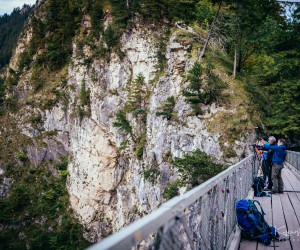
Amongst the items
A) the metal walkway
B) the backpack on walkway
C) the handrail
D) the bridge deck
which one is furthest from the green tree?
the metal walkway

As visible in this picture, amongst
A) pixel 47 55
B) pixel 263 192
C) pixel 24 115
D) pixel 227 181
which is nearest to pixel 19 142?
pixel 24 115

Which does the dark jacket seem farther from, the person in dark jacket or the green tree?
the green tree

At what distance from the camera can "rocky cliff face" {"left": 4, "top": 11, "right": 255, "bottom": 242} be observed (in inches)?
739

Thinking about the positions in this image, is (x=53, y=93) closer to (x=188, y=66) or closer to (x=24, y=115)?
(x=24, y=115)

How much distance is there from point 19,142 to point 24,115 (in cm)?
385

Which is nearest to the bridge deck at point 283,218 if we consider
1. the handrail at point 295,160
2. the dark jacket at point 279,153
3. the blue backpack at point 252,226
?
the blue backpack at point 252,226

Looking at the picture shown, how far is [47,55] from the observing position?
1497 inches

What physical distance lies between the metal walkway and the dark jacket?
Answer: 67.7 inches

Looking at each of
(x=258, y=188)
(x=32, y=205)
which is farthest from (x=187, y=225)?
(x=32, y=205)

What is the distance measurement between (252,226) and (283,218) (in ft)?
6.12

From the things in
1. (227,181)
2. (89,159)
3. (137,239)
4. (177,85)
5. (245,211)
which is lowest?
(89,159)

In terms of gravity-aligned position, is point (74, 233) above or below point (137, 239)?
below

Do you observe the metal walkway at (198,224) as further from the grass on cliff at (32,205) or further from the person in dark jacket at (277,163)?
Result: the grass on cliff at (32,205)

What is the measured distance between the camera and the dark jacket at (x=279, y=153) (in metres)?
8.52
